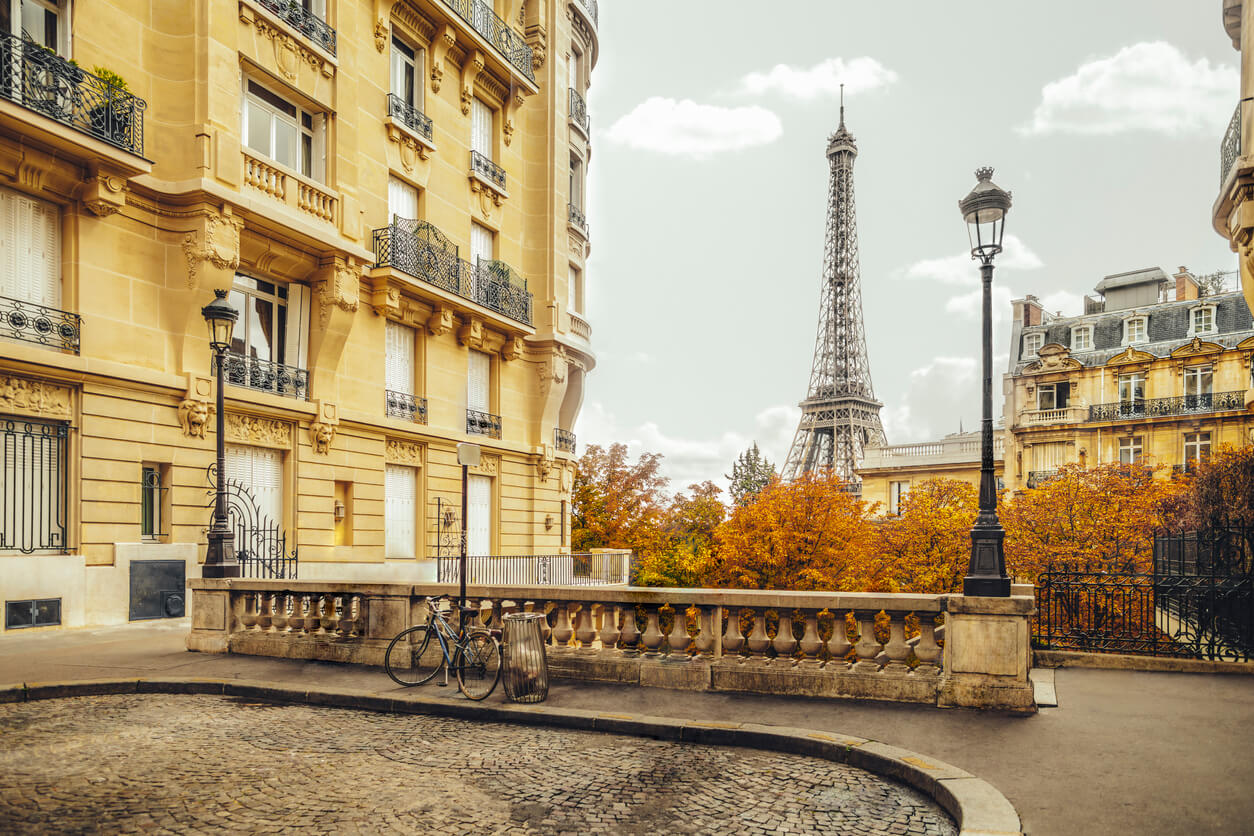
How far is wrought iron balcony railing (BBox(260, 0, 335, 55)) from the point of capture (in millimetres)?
19391

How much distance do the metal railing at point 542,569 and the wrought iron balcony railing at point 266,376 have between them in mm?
6411

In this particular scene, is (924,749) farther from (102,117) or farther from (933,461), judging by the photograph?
(933,461)

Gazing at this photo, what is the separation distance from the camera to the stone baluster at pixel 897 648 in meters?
8.41

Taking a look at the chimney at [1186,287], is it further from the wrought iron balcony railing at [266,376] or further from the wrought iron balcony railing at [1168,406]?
the wrought iron balcony railing at [266,376]

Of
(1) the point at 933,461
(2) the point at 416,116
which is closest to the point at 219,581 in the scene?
(2) the point at 416,116

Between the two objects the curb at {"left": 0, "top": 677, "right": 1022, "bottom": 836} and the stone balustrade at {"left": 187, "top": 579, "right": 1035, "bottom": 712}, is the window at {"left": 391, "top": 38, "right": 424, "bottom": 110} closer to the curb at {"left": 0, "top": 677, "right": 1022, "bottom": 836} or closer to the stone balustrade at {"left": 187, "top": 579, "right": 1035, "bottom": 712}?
the stone balustrade at {"left": 187, "top": 579, "right": 1035, "bottom": 712}

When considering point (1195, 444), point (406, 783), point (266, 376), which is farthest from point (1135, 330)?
point (406, 783)

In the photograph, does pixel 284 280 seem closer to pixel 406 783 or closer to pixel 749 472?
pixel 406 783

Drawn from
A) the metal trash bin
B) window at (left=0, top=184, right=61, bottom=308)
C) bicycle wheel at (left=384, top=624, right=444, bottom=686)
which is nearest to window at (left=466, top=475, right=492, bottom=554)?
window at (left=0, top=184, right=61, bottom=308)

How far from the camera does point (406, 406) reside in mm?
23828

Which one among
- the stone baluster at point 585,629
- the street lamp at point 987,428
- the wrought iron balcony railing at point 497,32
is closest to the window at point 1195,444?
the wrought iron balcony railing at point 497,32

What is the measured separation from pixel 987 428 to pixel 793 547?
805 inches

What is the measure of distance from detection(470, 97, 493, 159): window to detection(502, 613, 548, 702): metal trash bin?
70.3 feet

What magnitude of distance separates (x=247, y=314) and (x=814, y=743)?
16719 mm
